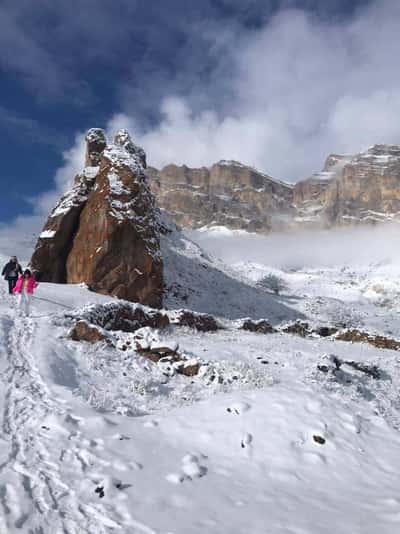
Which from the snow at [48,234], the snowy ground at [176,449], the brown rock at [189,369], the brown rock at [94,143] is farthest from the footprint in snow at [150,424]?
the brown rock at [94,143]

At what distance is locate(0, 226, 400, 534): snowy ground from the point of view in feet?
17.5

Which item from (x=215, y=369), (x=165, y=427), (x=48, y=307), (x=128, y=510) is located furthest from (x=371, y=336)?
(x=128, y=510)

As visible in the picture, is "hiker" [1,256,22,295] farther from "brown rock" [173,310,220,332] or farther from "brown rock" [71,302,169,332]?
"brown rock" [173,310,220,332]

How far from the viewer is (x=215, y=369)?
13977mm

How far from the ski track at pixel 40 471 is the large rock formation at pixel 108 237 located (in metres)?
19.9

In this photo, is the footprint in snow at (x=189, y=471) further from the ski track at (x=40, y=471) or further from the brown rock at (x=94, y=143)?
the brown rock at (x=94, y=143)

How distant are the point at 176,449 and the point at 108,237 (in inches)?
931

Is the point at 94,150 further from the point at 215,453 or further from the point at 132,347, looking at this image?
the point at 215,453

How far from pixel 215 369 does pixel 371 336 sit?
19.8m

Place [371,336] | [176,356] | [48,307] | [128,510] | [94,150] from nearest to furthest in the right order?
[128,510] → [176,356] → [48,307] → [371,336] → [94,150]

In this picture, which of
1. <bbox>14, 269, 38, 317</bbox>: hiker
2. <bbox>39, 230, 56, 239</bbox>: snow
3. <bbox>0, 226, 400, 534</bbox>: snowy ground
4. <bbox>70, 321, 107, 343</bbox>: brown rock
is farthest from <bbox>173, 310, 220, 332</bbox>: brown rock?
<bbox>39, 230, 56, 239</bbox>: snow

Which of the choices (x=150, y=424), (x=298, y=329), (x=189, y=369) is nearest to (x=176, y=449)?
(x=150, y=424)

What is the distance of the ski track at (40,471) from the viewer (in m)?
4.81

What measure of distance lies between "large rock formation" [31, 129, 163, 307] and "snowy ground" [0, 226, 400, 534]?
14.4 meters
